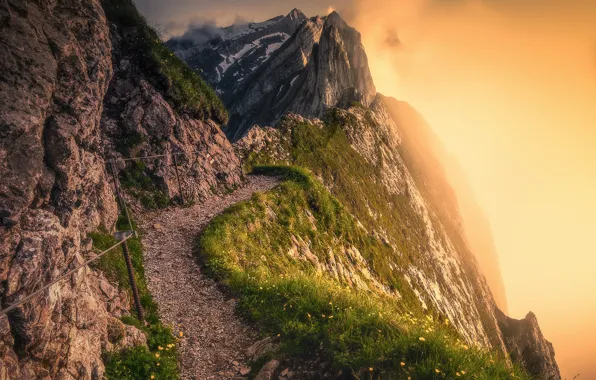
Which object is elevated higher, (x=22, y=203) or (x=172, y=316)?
(x=22, y=203)

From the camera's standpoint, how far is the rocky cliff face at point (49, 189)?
24.1 feet

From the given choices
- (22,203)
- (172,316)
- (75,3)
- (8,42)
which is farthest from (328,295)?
(75,3)

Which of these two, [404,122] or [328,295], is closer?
[328,295]

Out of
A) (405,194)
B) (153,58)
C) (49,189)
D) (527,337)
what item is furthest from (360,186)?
(527,337)

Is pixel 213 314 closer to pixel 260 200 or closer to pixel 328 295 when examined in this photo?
pixel 328 295

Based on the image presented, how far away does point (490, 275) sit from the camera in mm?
147375

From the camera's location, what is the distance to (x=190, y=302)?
Answer: 15.0m

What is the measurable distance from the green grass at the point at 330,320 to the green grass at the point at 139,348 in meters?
3.32

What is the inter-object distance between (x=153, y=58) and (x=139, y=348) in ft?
77.8

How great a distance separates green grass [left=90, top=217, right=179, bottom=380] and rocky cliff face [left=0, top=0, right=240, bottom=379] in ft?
1.79

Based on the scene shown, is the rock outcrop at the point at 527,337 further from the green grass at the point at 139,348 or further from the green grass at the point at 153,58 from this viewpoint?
the green grass at the point at 139,348

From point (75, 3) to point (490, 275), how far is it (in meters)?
174

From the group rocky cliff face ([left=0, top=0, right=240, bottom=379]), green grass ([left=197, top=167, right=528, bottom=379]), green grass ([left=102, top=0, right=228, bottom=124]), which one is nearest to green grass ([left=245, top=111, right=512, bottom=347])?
green grass ([left=102, top=0, right=228, bottom=124])

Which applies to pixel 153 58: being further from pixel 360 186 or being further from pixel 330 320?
pixel 360 186
